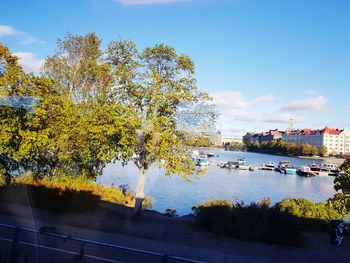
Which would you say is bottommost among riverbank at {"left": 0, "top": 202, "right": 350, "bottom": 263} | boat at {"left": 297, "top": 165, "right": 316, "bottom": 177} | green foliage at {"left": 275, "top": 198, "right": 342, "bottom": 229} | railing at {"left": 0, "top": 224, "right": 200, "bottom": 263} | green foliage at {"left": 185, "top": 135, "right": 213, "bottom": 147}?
boat at {"left": 297, "top": 165, "right": 316, "bottom": 177}

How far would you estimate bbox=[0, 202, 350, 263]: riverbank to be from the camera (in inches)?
501

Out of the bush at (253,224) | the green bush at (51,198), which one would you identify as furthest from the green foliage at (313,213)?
the green bush at (51,198)

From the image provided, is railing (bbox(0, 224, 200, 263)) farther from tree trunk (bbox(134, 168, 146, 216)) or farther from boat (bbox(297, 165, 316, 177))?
boat (bbox(297, 165, 316, 177))

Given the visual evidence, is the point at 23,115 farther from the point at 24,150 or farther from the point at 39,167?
the point at 39,167

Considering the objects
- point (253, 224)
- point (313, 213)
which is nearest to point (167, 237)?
point (253, 224)

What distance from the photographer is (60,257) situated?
935 cm

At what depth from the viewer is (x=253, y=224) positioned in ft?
51.5

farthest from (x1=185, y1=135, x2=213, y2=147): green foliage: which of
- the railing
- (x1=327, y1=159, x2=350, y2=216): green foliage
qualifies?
the railing

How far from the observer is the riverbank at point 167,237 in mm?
12719

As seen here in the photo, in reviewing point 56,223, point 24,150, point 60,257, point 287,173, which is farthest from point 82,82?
point 287,173

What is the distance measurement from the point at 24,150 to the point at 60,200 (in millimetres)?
2860

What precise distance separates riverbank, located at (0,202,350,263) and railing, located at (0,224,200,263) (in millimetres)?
3498

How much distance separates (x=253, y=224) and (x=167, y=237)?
11.9 feet

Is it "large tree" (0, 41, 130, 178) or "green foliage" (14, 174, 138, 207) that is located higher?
"large tree" (0, 41, 130, 178)
